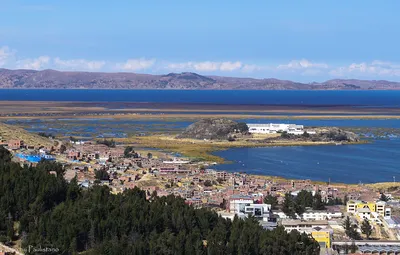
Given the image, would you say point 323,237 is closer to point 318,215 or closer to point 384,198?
point 318,215

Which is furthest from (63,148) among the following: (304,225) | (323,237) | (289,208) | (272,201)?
(323,237)

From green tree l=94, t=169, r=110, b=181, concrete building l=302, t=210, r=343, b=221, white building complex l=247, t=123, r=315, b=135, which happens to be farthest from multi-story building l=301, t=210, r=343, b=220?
white building complex l=247, t=123, r=315, b=135

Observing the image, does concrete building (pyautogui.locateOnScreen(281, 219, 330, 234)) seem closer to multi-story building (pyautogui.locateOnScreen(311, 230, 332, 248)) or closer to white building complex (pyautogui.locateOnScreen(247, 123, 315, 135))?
multi-story building (pyautogui.locateOnScreen(311, 230, 332, 248))

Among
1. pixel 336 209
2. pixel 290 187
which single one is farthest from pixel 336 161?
pixel 336 209

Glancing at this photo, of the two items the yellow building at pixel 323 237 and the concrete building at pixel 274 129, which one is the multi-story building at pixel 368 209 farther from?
the concrete building at pixel 274 129

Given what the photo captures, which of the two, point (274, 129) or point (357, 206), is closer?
point (357, 206)

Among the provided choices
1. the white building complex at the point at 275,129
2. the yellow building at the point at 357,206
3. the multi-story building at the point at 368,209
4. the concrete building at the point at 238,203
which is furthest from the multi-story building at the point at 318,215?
the white building complex at the point at 275,129
